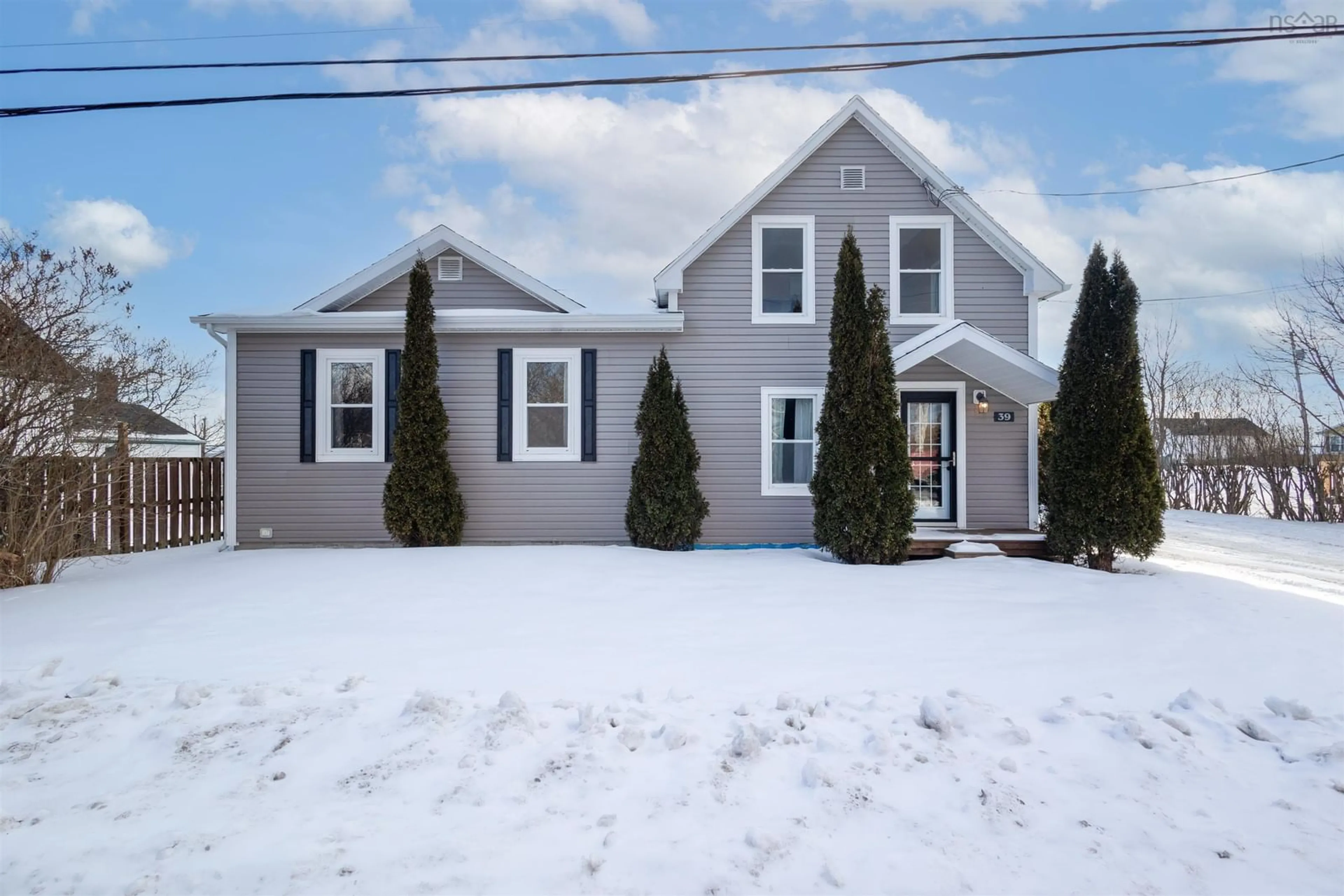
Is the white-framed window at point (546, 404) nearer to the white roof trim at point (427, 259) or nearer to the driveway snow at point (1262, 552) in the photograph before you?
the white roof trim at point (427, 259)

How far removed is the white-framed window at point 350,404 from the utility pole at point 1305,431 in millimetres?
18025

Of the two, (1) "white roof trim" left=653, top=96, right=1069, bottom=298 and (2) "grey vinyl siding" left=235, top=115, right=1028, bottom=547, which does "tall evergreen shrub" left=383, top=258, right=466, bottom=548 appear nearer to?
(2) "grey vinyl siding" left=235, top=115, right=1028, bottom=547

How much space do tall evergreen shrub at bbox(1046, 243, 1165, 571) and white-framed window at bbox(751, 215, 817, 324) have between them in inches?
138

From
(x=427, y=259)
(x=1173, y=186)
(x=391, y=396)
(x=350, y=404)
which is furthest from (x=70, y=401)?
(x=1173, y=186)

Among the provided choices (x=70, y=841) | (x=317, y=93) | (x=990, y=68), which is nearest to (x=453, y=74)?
(x=317, y=93)

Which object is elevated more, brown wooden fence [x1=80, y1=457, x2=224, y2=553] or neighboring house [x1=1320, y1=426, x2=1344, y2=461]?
neighboring house [x1=1320, y1=426, x2=1344, y2=461]

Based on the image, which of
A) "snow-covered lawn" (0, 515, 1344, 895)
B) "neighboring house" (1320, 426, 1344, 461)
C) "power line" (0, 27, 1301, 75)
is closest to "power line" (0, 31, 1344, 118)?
"power line" (0, 27, 1301, 75)

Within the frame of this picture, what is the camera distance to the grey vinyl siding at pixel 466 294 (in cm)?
1147

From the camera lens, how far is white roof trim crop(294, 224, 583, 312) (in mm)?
10805

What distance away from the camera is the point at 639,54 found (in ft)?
22.6

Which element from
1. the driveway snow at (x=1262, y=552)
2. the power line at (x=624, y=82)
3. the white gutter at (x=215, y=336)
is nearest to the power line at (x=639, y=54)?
the power line at (x=624, y=82)

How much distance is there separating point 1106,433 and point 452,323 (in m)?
8.45

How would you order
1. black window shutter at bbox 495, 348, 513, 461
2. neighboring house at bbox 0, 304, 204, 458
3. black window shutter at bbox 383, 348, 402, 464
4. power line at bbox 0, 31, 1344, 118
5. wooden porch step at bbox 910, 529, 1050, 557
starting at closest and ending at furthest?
power line at bbox 0, 31, 1344, 118 < neighboring house at bbox 0, 304, 204, 458 < wooden porch step at bbox 910, 529, 1050, 557 < black window shutter at bbox 383, 348, 402, 464 < black window shutter at bbox 495, 348, 513, 461

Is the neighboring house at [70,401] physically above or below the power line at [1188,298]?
below
